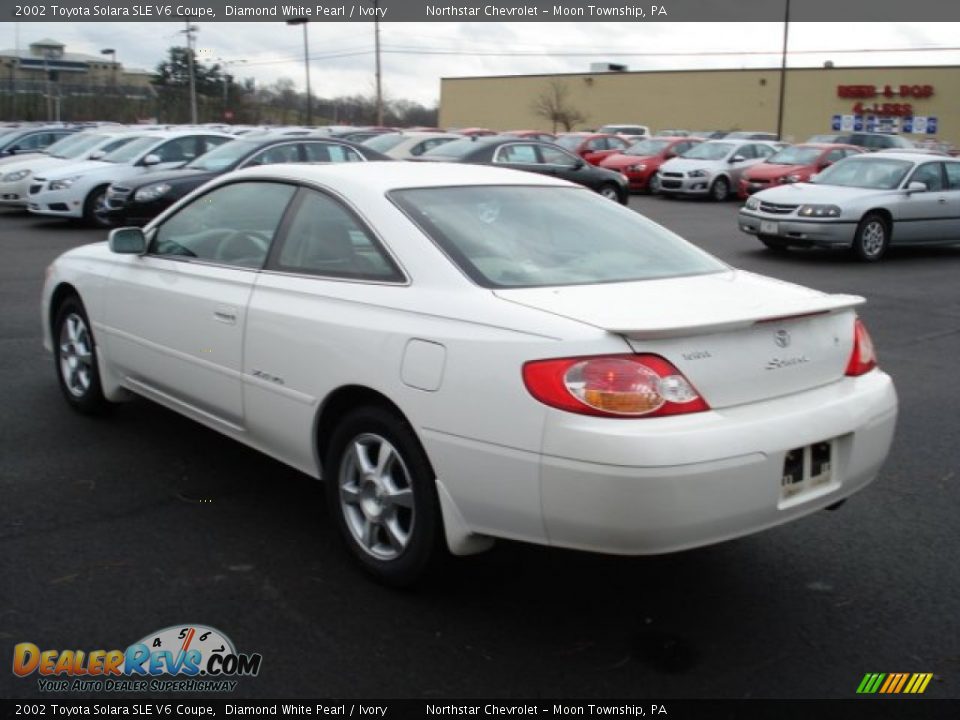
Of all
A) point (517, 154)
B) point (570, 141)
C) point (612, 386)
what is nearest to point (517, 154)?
point (517, 154)

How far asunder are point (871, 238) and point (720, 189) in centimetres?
1124

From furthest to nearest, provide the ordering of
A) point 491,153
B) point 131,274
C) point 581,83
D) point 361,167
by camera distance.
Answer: point 581,83 < point 491,153 < point 131,274 < point 361,167

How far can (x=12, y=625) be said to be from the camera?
132 inches

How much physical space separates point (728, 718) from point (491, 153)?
15720 millimetres

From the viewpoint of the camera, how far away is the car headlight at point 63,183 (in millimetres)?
16013

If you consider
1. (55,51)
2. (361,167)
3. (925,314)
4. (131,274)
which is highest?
(55,51)

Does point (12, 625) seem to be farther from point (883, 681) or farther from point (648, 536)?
point (883, 681)

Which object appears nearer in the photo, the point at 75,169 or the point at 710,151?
the point at 75,169

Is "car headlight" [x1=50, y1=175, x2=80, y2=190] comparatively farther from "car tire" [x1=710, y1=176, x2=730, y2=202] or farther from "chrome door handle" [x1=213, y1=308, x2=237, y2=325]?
"car tire" [x1=710, y1=176, x2=730, y2=202]

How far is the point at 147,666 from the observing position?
318 centimetres

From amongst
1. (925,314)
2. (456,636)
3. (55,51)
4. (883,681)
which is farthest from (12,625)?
(55,51)

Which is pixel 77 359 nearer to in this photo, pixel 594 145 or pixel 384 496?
pixel 384 496

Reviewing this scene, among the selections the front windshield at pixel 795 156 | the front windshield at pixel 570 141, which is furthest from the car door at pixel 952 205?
the front windshield at pixel 570 141

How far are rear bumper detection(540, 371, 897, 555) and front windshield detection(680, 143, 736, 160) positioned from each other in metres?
23.1
